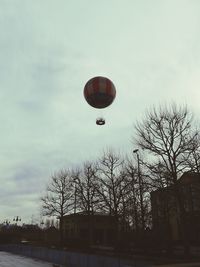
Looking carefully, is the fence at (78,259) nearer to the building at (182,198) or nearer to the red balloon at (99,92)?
the building at (182,198)

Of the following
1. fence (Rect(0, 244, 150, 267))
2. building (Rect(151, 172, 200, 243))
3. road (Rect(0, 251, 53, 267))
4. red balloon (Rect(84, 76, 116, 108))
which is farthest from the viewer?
road (Rect(0, 251, 53, 267))

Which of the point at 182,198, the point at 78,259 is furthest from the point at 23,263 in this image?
the point at 182,198

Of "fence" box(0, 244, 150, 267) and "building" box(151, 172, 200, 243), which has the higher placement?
"building" box(151, 172, 200, 243)

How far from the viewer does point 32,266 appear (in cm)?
2816

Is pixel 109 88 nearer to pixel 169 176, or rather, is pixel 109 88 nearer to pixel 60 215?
pixel 169 176

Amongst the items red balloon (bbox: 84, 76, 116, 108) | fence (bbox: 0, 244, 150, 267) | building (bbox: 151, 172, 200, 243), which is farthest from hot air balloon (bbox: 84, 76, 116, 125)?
building (bbox: 151, 172, 200, 243)

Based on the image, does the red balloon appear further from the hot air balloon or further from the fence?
the fence

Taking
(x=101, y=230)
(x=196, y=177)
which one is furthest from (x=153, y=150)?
(x=101, y=230)

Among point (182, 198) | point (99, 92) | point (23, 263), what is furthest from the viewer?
point (23, 263)

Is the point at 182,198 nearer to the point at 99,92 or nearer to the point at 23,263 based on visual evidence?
the point at 99,92

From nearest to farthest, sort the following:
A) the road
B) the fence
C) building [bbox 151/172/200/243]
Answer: the fence, building [bbox 151/172/200/243], the road

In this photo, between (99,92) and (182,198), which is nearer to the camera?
(99,92)

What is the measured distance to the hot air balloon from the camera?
1522cm

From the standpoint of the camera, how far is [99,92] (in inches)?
598
